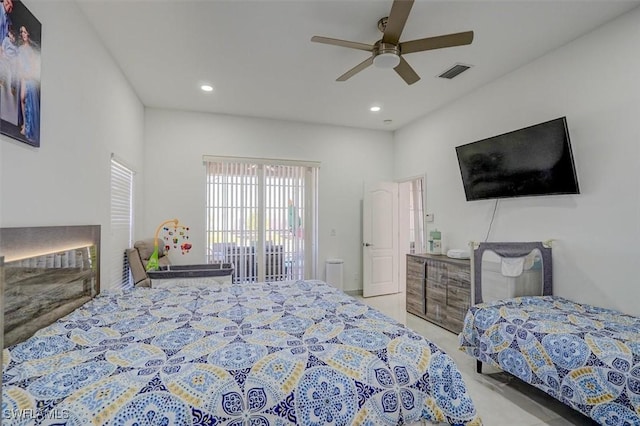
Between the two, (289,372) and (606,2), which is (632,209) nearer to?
(606,2)

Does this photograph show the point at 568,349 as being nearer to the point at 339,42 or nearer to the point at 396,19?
the point at 396,19

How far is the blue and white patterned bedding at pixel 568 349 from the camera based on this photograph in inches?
70.3

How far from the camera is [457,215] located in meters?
4.21

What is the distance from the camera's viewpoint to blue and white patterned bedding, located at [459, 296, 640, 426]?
1.79 meters

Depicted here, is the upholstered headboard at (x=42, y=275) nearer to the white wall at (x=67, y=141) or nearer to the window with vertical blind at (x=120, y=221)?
the white wall at (x=67, y=141)

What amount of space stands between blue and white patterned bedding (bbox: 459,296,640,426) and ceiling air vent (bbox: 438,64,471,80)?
2384 millimetres

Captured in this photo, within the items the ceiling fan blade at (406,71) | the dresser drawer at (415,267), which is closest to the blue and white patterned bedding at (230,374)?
the ceiling fan blade at (406,71)

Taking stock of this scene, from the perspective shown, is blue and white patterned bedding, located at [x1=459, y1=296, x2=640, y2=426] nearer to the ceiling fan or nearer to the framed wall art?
the ceiling fan

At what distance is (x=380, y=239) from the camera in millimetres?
5398

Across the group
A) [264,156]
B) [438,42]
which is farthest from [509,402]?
[264,156]

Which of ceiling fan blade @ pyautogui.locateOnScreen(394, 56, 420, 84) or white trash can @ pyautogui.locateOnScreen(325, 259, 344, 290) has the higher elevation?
ceiling fan blade @ pyautogui.locateOnScreen(394, 56, 420, 84)

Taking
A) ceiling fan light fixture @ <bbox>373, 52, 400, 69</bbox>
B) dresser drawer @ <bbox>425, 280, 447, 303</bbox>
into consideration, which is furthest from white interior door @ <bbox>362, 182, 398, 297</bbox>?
ceiling fan light fixture @ <bbox>373, 52, 400, 69</bbox>

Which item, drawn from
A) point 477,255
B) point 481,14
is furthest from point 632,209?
point 481,14

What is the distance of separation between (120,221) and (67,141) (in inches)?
59.1
